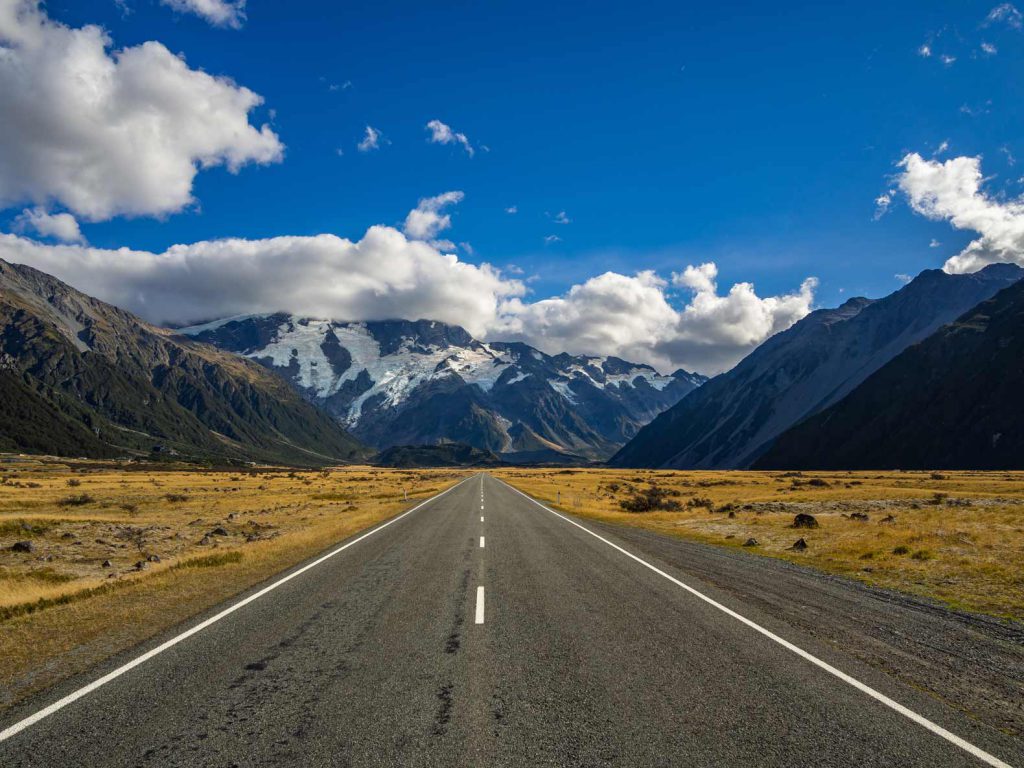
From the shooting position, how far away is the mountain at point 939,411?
414 ft

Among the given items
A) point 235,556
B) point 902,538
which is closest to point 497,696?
point 235,556

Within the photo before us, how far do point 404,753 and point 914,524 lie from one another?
30.1m

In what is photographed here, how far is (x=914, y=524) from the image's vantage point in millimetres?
27062

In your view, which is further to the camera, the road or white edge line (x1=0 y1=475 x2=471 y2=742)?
white edge line (x1=0 y1=475 x2=471 y2=742)

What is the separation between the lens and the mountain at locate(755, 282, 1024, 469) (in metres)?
126

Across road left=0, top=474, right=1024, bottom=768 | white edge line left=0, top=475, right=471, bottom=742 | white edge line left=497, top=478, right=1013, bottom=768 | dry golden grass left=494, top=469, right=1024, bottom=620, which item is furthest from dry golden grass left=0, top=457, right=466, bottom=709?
dry golden grass left=494, top=469, right=1024, bottom=620

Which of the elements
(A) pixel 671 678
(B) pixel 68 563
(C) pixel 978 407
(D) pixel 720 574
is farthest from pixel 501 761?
(C) pixel 978 407

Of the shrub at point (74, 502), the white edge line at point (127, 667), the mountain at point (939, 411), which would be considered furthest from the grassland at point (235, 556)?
the mountain at point (939, 411)

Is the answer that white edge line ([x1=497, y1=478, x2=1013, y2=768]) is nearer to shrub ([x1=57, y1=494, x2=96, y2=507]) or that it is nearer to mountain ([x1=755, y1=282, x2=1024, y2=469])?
shrub ([x1=57, y1=494, x2=96, y2=507])

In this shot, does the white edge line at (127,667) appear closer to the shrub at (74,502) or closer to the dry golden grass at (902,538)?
the dry golden grass at (902,538)

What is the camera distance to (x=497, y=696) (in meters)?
6.61

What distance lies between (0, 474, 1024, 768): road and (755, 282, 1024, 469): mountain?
144345 millimetres

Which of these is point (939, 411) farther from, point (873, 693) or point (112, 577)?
point (112, 577)

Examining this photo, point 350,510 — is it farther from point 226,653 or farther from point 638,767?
point 638,767
